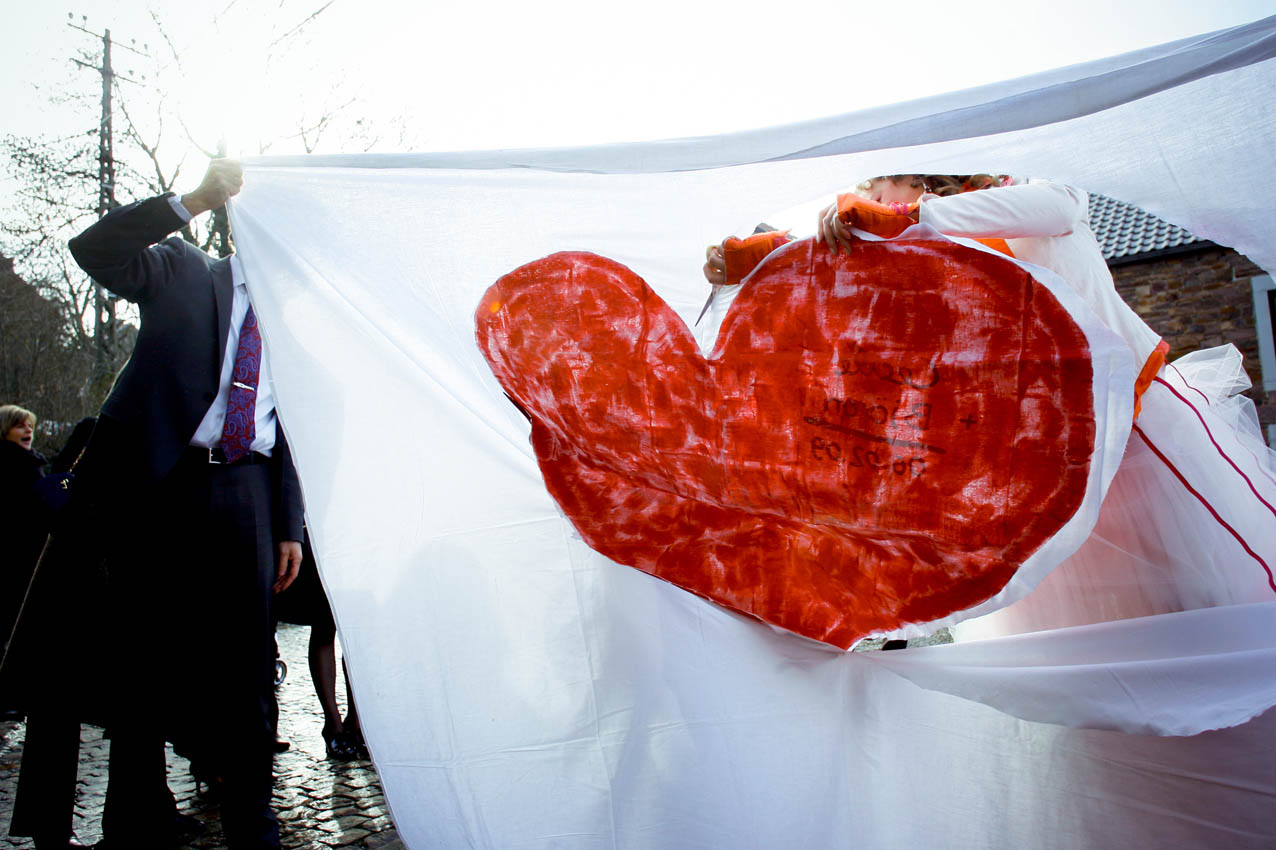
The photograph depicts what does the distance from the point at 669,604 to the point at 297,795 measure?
1.87 metres

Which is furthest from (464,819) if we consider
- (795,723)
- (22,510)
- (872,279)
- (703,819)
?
(22,510)

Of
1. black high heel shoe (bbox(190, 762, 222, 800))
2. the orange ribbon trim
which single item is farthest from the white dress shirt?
the orange ribbon trim

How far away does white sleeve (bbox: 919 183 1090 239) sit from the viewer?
71.4 inches

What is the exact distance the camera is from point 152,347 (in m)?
2.44

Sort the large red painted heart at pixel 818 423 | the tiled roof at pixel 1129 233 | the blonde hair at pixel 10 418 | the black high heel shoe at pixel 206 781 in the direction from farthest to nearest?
the tiled roof at pixel 1129 233
the blonde hair at pixel 10 418
the black high heel shoe at pixel 206 781
the large red painted heart at pixel 818 423

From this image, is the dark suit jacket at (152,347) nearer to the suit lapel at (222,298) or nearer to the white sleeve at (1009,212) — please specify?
the suit lapel at (222,298)

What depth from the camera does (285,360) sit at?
7.27 ft

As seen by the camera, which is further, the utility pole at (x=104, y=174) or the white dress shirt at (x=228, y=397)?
the utility pole at (x=104, y=174)

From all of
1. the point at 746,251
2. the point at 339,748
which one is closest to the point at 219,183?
the point at 746,251

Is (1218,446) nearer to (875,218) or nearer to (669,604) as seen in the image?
(875,218)

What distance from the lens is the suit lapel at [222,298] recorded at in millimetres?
2531

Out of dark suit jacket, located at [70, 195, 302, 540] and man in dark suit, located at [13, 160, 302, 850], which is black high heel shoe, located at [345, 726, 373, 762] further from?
dark suit jacket, located at [70, 195, 302, 540]

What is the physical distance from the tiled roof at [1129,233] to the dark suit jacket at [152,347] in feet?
67.1

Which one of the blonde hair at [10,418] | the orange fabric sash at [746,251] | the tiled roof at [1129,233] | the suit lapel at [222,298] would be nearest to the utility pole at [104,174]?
the blonde hair at [10,418]
